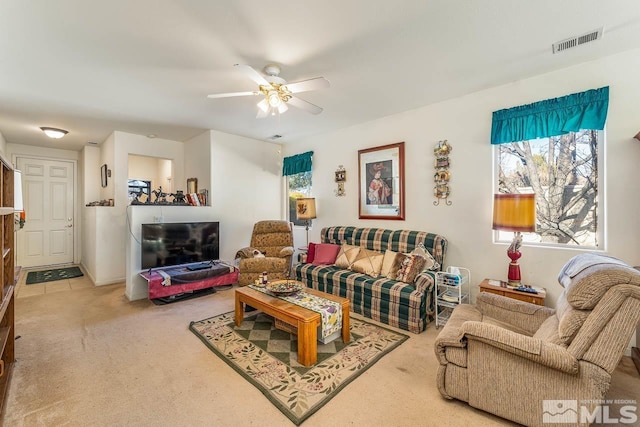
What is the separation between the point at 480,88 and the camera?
3.05 m

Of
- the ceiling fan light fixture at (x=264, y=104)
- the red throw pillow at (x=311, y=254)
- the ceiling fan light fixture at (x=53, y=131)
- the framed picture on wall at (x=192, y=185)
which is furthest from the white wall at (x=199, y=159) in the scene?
the ceiling fan light fixture at (x=264, y=104)

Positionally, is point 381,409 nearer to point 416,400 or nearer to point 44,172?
point 416,400

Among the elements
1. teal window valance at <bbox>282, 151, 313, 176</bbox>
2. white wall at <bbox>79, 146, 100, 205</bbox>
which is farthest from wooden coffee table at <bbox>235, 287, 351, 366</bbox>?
white wall at <bbox>79, 146, 100, 205</bbox>

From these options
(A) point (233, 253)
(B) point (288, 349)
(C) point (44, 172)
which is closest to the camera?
(B) point (288, 349)

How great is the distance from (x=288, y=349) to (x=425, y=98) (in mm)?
3200

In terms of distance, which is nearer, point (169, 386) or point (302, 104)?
point (169, 386)

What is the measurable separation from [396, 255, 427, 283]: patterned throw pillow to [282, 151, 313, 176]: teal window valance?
2.62 m

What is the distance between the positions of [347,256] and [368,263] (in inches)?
15.0

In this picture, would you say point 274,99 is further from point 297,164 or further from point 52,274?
point 52,274

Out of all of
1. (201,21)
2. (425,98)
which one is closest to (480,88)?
(425,98)

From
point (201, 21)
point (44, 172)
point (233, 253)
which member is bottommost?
point (233, 253)

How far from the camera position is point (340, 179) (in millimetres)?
4578

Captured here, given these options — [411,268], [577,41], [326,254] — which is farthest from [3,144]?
[577,41]

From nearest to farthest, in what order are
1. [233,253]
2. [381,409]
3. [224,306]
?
1. [381,409]
2. [224,306]
3. [233,253]
